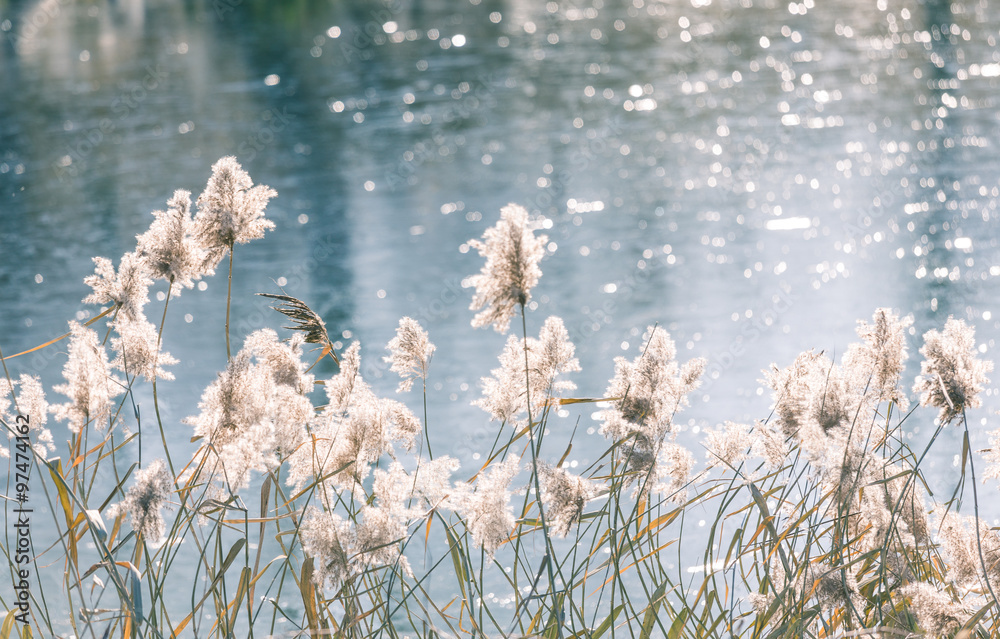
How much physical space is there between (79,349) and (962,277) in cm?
859

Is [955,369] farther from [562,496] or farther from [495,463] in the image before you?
[495,463]

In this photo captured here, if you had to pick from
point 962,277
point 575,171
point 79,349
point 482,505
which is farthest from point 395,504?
point 575,171

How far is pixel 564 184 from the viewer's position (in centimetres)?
1277

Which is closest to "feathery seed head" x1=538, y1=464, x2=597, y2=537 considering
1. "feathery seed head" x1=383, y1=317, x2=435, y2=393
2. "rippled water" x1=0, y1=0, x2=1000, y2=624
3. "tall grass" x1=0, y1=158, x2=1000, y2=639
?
"tall grass" x1=0, y1=158, x2=1000, y2=639

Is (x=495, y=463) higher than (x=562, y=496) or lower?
higher

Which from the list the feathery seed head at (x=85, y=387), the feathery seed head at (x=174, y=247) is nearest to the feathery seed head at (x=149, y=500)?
the feathery seed head at (x=85, y=387)

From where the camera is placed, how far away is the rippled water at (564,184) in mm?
7711

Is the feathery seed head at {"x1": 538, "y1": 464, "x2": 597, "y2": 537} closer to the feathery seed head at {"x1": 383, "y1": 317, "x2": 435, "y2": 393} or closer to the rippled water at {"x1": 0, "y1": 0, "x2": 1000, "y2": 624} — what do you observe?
the feathery seed head at {"x1": 383, "y1": 317, "x2": 435, "y2": 393}

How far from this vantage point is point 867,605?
5.83 feet

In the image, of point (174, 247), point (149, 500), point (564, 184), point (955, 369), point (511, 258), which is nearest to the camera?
point (149, 500)

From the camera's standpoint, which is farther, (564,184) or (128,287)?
(564,184)

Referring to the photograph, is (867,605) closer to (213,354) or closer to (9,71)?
(213,354)

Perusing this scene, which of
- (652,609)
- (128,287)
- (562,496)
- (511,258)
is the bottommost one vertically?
(652,609)

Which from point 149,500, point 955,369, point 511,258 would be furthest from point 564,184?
point 149,500
